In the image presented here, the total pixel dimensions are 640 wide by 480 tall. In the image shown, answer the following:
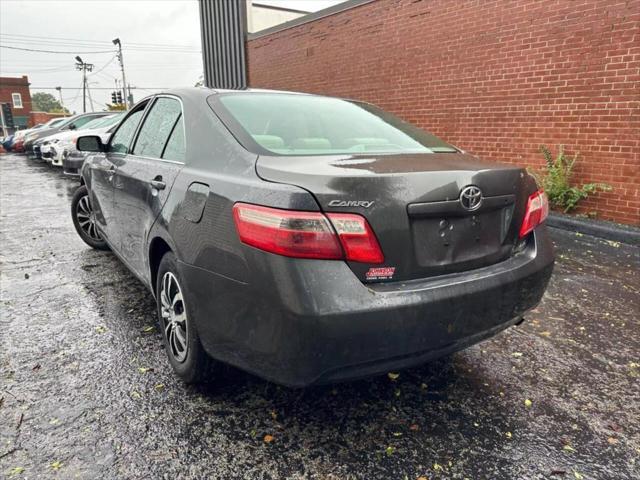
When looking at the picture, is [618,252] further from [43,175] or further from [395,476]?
[43,175]

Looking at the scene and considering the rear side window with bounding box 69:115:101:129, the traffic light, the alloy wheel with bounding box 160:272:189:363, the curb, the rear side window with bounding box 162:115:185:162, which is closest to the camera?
the alloy wheel with bounding box 160:272:189:363

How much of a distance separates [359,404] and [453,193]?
1.15 metres

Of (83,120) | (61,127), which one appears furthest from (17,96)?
(83,120)

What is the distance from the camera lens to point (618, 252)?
500cm

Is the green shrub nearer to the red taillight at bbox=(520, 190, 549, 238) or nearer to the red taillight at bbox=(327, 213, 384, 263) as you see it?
the red taillight at bbox=(520, 190, 549, 238)

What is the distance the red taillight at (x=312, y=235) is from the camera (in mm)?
1646

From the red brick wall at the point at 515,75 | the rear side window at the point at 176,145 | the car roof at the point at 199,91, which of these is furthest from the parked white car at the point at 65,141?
the rear side window at the point at 176,145

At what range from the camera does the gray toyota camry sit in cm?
167

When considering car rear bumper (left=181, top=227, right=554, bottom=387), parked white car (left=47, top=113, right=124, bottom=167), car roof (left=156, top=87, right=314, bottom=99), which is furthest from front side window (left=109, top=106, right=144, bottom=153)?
parked white car (left=47, top=113, right=124, bottom=167)

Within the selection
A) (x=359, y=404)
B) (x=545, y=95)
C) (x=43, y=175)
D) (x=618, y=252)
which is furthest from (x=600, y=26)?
(x=43, y=175)

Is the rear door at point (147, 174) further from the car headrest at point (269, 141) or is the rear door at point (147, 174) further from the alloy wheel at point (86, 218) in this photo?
the alloy wheel at point (86, 218)

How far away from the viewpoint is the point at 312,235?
1.65 m

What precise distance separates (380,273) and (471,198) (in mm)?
532

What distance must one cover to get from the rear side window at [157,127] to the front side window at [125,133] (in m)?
0.20
